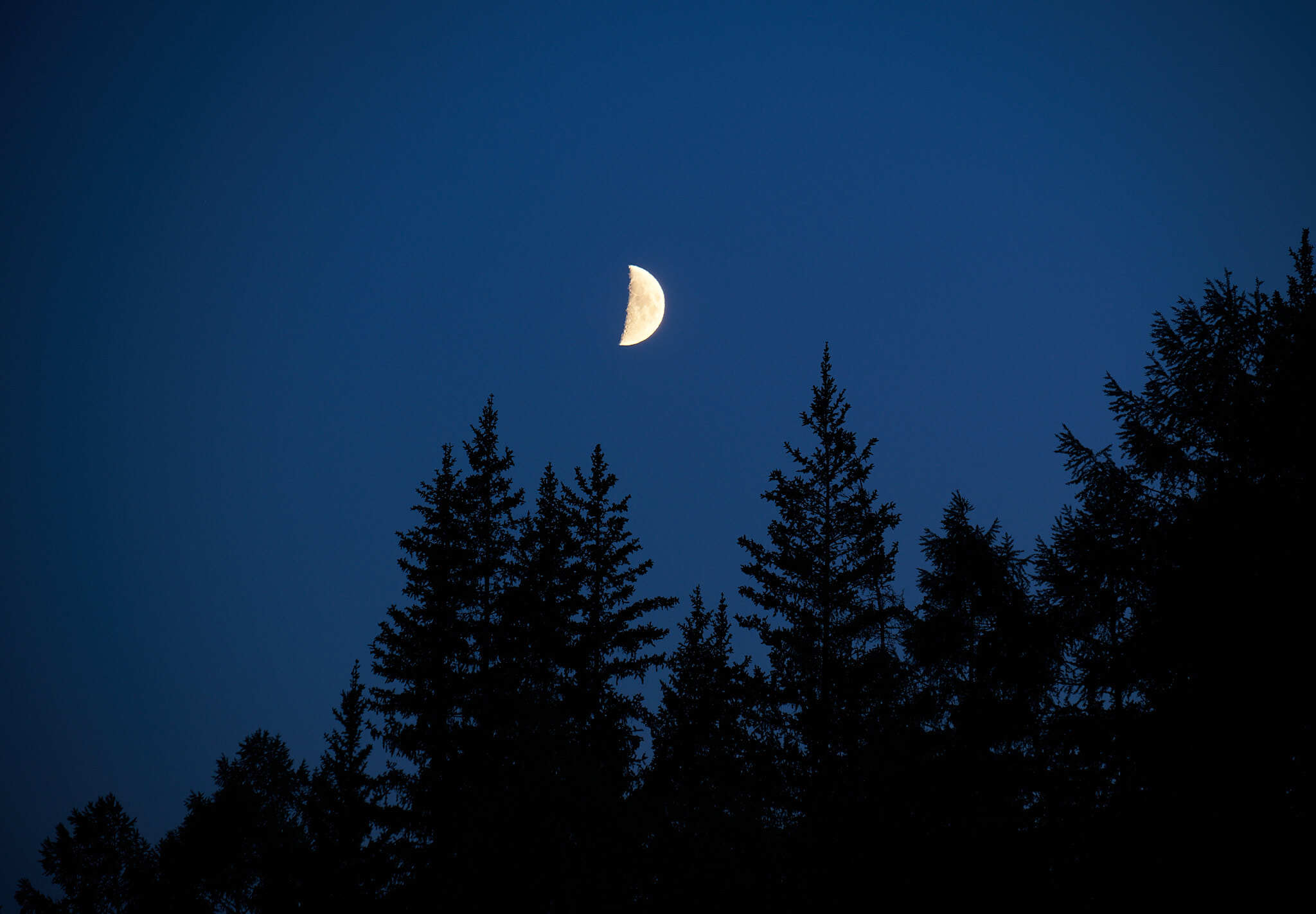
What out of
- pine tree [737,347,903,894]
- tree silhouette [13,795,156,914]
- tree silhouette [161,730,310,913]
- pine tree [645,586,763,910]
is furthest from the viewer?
tree silhouette [13,795,156,914]

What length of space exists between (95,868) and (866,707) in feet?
107

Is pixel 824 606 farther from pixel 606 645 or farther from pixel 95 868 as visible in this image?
pixel 95 868

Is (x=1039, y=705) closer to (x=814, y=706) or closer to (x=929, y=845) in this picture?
(x=814, y=706)

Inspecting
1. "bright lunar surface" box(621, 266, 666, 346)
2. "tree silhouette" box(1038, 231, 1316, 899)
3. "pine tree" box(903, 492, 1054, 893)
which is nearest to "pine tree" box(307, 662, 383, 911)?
"pine tree" box(903, 492, 1054, 893)

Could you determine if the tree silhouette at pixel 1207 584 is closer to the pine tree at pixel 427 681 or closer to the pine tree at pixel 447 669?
the pine tree at pixel 447 669

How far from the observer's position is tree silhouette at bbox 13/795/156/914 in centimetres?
3161

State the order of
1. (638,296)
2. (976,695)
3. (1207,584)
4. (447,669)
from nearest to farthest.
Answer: (1207,584) → (976,695) → (447,669) → (638,296)

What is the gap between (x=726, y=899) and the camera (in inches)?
496

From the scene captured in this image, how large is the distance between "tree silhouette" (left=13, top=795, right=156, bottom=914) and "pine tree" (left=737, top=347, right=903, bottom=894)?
27584 mm

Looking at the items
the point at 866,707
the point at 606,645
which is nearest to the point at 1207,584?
the point at 866,707

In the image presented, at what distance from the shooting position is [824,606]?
69.0 ft

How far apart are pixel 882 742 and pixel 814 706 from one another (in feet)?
20.8

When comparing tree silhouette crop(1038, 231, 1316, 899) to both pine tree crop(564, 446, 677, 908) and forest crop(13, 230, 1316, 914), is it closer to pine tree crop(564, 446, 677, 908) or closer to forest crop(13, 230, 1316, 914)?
forest crop(13, 230, 1316, 914)

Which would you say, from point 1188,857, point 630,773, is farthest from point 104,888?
point 1188,857
